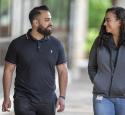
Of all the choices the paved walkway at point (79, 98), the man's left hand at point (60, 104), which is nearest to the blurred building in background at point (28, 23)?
the paved walkway at point (79, 98)

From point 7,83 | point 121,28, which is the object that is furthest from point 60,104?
point 121,28

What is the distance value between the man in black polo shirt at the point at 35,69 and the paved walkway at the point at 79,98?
336 centimetres

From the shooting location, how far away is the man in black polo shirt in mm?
6895

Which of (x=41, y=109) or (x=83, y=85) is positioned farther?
(x=83, y=85)

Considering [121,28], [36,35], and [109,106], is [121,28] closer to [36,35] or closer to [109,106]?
[109,106]

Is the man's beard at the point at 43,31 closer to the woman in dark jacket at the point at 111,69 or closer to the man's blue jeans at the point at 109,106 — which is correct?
the woman in dark jacket at the point at 111,69

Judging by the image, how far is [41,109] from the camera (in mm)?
6914

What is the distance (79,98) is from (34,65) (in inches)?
363

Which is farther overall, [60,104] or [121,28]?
[60,104]

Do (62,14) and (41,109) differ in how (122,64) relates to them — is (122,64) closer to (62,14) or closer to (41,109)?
(41,109)

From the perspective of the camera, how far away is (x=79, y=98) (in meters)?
16.0

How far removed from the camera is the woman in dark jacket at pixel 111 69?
6555 millimetres

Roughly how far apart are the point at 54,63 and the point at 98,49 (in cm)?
59

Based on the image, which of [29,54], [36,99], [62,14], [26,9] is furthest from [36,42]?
[62,14]
